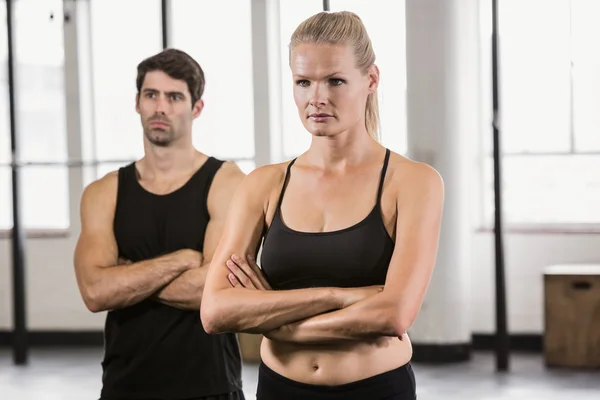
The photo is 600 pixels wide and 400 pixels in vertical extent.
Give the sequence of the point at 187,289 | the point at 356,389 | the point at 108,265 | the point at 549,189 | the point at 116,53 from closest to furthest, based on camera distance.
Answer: the point at 356,389
the point at 187,289
the point at 108,265
the point at 549,189
the point at 116,53

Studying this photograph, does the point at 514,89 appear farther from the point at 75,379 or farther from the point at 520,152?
the point at 75,379

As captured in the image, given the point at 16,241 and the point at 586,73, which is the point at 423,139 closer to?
the point at 586,73

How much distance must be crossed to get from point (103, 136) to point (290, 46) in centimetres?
623

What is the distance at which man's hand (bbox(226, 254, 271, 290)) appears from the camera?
2055 millimetres

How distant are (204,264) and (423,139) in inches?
164

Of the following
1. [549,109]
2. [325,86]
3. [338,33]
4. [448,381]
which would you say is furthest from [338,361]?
[549,109]

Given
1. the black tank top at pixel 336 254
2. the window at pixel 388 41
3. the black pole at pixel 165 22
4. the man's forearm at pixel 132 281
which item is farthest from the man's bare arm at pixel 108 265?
the window at pixel 388 41

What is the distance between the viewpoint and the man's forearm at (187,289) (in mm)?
2570

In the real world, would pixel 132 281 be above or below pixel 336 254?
below

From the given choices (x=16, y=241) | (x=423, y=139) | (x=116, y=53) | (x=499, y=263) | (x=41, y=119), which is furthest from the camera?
(x=41, y=119)

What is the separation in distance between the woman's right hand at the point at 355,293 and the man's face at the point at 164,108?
94 cm

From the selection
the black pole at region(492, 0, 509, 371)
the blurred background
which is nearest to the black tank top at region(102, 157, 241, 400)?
the blurred background

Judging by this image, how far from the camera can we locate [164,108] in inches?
105

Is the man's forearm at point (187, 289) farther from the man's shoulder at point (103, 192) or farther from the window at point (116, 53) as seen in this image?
the window at point (116, 53)
